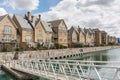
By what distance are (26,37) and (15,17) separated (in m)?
6.63

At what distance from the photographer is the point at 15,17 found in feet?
172

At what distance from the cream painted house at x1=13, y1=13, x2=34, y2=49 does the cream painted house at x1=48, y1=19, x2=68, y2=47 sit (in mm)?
14081

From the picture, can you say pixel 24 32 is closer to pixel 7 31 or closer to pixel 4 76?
pixel 7 31

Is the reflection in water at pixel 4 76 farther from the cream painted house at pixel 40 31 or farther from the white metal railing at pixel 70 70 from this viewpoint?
the cream painted house at pixel 40 31

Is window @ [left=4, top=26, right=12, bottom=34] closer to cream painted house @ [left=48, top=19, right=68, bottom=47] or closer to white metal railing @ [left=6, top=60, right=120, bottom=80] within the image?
cream painted house @ [left=48, top=19, right=68, bottom=47]

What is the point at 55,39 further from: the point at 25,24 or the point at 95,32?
the point at 95,32

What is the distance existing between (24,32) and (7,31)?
19.4 feet

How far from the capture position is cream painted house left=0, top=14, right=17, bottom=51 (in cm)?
4541

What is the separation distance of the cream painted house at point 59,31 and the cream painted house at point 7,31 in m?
20.4

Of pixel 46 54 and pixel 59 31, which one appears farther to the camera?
pixel 59 31

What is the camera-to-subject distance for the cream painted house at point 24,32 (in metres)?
50.9

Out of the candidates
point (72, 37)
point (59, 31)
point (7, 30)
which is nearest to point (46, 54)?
point (7, 30)

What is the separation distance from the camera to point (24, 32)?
51844mm

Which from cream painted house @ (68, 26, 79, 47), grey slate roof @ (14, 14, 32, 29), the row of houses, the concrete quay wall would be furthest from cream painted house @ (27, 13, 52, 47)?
cream painted house @ (68, 26, 79, 47)
